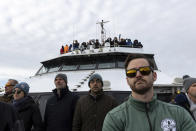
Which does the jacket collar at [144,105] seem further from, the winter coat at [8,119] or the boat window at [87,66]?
the boat window at [87,66]

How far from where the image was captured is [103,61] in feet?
26.2

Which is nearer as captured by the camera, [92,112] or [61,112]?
[92,112]

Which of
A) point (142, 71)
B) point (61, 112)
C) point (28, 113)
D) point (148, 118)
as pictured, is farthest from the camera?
point (61, 112)

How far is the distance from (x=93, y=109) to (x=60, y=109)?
754mm

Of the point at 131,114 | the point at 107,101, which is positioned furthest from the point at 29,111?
the point at 131,114

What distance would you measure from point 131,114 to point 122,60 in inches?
256

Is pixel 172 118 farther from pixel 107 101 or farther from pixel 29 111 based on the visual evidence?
pixel 29 111

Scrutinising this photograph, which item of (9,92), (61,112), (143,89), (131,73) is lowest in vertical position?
(61,112)

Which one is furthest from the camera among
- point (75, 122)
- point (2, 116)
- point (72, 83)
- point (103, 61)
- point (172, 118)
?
point (103, 61)

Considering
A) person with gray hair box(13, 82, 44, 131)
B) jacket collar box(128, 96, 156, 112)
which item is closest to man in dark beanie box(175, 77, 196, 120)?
jacket collar box(128, 96, 156, 112)

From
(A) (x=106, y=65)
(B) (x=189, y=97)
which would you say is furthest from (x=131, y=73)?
(A) (x=106, y=65)

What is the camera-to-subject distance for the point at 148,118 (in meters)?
1.51

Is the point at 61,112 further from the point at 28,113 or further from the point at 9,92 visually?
the point at 9,92

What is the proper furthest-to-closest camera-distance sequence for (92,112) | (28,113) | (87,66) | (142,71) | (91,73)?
(87,66) → (91,73) → (28,113) → (92,112) → (142,71)
